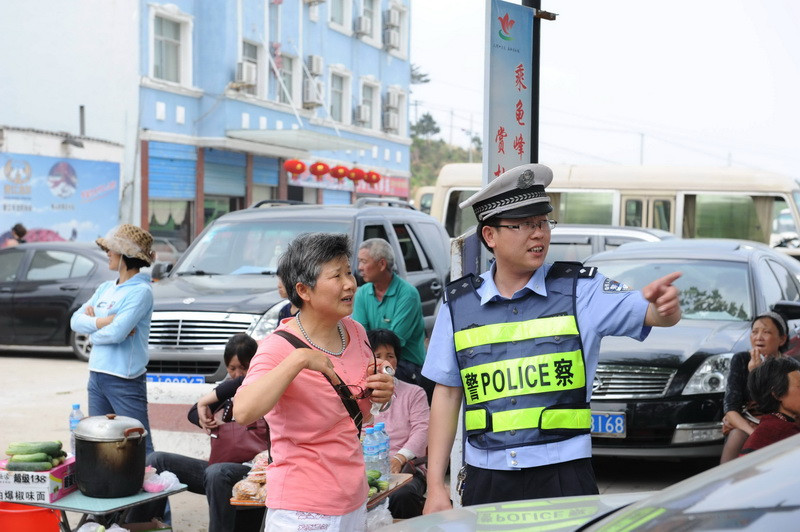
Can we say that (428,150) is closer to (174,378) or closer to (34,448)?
(174,378)

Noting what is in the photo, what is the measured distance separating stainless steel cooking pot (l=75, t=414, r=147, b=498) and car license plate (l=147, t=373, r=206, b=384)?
9.65 feet

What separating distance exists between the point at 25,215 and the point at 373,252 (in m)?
15.3

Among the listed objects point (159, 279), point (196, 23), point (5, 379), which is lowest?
point (5, 379)

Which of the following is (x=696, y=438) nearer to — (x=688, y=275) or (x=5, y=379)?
(x=688, y=275)

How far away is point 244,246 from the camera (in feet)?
33.4

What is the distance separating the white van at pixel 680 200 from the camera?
19.4 m

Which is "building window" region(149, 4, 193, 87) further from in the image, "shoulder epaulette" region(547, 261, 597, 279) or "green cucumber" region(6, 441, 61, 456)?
"shoulder epaulette" region(547, 261, 597, 279)

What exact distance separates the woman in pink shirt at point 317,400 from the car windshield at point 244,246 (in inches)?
241

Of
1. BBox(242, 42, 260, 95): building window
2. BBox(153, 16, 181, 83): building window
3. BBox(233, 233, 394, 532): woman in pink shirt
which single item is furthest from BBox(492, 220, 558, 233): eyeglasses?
BBox(242, 42, 260, 95): building window

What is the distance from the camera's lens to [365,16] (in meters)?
35.6

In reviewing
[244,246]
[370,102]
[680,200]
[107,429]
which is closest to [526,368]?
[107,429]

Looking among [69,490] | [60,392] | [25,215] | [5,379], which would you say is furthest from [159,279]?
[25,215]

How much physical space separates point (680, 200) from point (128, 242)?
14866mm

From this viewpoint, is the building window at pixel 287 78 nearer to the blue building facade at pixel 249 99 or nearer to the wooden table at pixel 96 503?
the blue building facade at pixel 249 99
